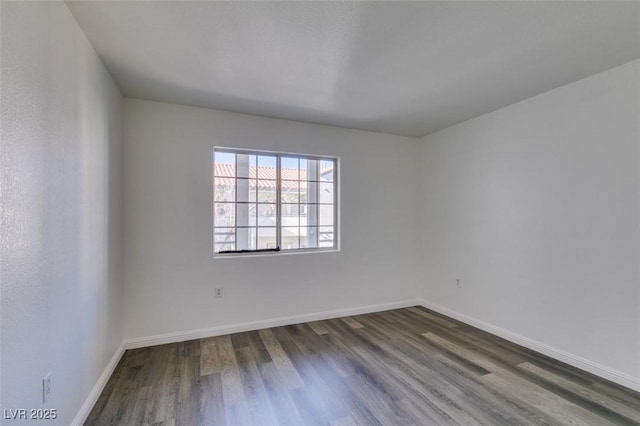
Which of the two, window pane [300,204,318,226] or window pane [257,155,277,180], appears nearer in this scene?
window pane [257,155,277,180]

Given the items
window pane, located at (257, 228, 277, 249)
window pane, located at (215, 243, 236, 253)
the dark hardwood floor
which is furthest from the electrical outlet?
window pane, located at (257, 228, 277, 249)

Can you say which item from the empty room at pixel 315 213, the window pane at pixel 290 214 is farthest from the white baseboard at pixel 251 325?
the window pane at pixel 290 214

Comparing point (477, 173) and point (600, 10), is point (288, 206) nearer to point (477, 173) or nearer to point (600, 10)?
point (477, 173)

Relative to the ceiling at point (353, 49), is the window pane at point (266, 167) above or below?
below

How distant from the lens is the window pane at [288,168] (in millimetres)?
3488

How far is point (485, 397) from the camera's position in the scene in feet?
6.59

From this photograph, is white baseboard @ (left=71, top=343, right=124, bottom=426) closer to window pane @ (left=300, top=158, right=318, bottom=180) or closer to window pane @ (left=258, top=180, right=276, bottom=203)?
window pane @ (left=258, top=180, right=276, bottom=203)

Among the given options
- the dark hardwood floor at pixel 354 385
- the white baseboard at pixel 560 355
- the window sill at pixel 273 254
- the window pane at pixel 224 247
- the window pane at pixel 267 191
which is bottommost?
the dark hardwood floor at pixel 354 385

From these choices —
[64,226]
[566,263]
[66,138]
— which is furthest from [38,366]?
[566,263]

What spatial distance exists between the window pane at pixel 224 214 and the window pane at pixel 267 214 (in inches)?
12.1

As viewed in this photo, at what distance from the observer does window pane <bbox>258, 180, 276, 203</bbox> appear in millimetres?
3379

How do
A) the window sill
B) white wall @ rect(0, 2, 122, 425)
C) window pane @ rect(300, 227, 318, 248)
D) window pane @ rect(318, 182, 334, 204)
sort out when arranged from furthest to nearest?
window pane @ rect(318, 182, 334, 204), window pane @ rect(300, 227, 318, 248), the window sill, white wall @ rect(0, 2, 122, 425)

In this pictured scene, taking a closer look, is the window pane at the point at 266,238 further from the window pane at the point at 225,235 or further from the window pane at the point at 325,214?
the window pane at the point at 325,214

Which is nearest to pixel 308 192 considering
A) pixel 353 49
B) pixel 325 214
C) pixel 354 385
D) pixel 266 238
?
pixel 325 214
